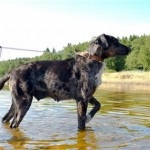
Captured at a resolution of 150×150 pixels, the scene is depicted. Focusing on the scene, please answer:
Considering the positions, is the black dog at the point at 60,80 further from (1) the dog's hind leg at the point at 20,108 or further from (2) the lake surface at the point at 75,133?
(2) the lake surface at the point at 75,133

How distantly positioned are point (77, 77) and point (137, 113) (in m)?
4.64

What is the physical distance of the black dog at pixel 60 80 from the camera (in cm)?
1077

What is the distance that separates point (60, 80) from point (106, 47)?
1554mm

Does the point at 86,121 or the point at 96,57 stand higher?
the point at 96,57

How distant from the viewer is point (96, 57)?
36.5ft

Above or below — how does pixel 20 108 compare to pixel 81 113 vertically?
above

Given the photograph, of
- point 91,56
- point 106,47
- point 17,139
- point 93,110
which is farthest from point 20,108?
point 106,47

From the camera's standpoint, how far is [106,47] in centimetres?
1127

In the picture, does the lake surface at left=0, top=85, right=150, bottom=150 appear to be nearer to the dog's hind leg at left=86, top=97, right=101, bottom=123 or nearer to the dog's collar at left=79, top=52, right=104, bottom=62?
the dog's hind leg at left=86, top=97, right=101, bottom=123

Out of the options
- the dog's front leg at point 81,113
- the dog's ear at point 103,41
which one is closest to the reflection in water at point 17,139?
the dog's front leg at point 81,113

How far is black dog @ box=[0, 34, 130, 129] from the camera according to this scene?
10.8 m

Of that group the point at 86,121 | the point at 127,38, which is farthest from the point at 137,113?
the point at 127,38

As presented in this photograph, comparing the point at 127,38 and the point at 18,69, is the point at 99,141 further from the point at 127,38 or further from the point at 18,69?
the point at 127,38

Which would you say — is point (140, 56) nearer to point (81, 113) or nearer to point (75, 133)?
point (81, 113)
